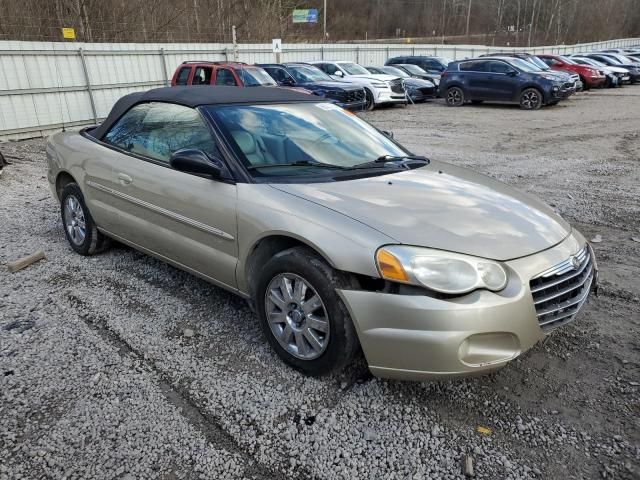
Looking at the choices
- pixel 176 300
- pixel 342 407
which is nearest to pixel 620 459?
pixel 342 407

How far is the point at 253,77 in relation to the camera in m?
12.7

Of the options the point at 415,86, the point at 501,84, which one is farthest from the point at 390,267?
the point at 415,86

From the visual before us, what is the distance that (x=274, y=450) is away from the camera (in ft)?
7.89

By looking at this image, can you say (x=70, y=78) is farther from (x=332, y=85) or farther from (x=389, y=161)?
(x=389, y=161)

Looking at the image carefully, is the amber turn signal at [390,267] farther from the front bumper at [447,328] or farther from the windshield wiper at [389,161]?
the windshield wiper at [389,161]

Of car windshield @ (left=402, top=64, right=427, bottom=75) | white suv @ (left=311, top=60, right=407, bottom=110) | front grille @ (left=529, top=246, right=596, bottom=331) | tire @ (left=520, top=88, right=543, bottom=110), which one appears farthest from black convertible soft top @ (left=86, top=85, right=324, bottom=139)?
car windshield @ (left=402, top=64, right=427, bottom=75)

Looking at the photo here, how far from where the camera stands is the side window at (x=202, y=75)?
41.6ft

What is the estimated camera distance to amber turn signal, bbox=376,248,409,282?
2.43m

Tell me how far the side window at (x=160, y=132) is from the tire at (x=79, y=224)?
2.23 feet

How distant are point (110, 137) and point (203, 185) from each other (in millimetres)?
1574

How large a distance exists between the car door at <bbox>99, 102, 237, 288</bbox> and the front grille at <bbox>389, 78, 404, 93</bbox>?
14475mm

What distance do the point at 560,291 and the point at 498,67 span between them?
17.3m

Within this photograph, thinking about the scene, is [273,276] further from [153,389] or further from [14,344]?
[14,344]

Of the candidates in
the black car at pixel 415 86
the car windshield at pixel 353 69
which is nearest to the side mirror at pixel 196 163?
the car windshield at pixel 353 69
